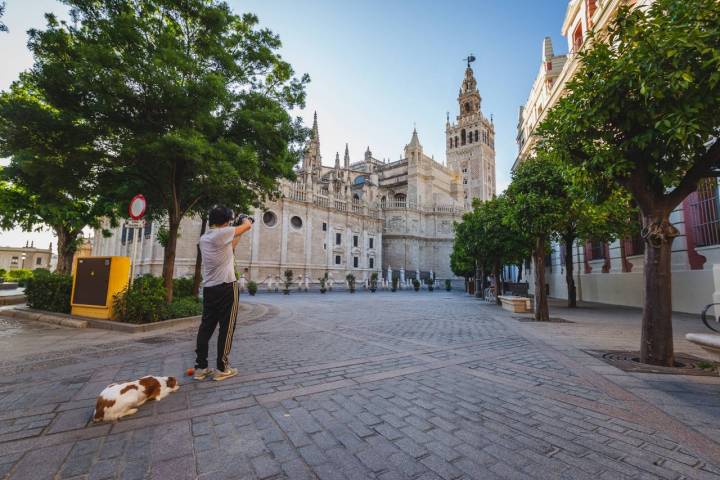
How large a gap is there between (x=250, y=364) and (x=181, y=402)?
4.71ft

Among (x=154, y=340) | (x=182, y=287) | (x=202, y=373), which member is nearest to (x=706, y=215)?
(x=202, y=373)

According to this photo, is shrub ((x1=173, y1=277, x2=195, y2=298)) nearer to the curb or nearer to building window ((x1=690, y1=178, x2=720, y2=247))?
the curb

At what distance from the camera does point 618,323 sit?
952 cm

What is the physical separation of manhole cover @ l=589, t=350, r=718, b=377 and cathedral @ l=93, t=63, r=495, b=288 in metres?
18.6

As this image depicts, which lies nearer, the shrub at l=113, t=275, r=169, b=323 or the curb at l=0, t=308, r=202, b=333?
the curb at l=0, t=308, r=202, b=333

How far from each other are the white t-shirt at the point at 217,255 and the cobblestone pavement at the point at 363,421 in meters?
1.20

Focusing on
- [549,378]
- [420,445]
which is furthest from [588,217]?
[420,445]

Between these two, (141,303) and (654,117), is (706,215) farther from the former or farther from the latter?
(141,303)

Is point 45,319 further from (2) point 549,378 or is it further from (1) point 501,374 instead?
(2) point 549,378

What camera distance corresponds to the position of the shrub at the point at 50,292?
8656 millimetres

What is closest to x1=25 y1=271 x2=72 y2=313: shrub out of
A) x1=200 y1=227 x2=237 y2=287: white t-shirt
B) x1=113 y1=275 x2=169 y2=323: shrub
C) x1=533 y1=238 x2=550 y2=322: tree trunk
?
x1=113 y1=275 x2=169 y2=323: shrub

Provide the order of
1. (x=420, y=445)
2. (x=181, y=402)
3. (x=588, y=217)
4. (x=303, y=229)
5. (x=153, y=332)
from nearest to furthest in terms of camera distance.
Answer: (x=420, y=445), (x=181, y=402), (x=153, y=332), (x=588, y=217), (x=303, y=229)

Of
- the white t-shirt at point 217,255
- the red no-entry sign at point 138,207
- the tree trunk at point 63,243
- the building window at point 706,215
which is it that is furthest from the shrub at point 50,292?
the building window at point 706,215

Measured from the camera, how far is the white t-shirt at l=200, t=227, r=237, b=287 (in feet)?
12.7
